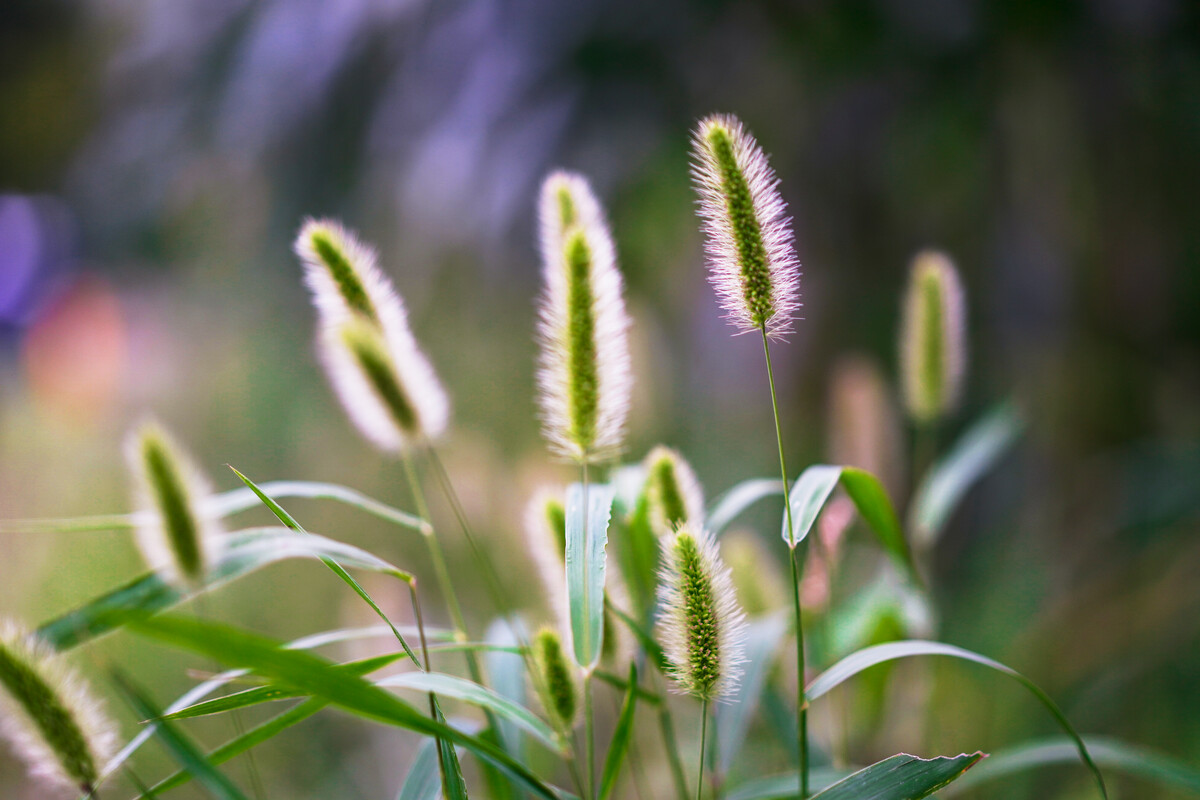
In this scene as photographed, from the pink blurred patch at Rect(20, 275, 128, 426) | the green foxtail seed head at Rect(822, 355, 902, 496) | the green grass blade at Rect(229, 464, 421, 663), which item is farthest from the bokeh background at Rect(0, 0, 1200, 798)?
the green grass blade at Rect(229, 464, 421, 663)

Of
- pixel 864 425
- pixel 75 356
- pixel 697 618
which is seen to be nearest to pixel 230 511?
pixel 697 618

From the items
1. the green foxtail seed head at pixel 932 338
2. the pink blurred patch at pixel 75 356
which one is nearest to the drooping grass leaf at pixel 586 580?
the green foxtail seed head at pixel 932 338

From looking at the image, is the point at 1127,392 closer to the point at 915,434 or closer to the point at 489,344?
the point at 915,434

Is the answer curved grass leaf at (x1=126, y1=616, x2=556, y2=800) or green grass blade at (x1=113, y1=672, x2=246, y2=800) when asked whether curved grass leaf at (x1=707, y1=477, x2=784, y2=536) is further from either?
green grass blade at (x1=113, y1=672, x2=246, y2=800)

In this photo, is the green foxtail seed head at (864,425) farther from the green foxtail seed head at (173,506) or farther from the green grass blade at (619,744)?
the green foxtail seed head at (173,506)

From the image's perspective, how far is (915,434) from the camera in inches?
91.4

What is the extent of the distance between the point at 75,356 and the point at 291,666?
2.30m

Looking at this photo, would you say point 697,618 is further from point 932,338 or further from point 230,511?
point 932,338

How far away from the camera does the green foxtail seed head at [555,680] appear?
0.53 m

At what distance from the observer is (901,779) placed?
19.3 inches

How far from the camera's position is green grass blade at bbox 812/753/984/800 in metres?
0.48

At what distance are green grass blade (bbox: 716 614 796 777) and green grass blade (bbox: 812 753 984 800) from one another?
13cm

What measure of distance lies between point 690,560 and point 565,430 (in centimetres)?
13

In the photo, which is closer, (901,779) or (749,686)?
(901,779)
